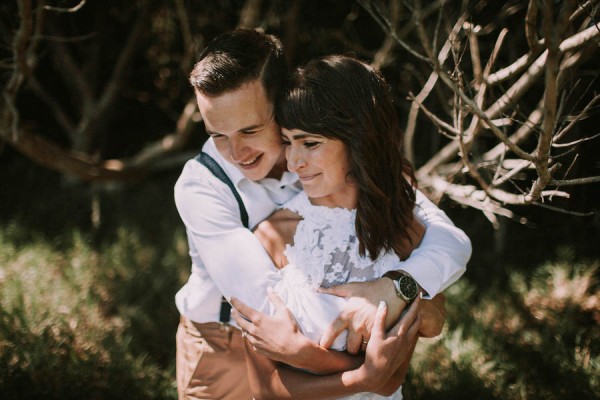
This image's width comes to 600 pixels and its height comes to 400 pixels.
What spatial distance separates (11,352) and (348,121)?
2.41 meters

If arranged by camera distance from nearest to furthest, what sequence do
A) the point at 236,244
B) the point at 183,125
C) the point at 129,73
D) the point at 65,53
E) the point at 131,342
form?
the point at 236,244, the point at 131,342, the point at 183,125, the point at 65,53, the point at 129,73

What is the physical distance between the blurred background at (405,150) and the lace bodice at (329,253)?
0.58 metres

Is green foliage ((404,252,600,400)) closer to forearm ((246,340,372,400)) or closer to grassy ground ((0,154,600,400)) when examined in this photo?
grassy ground ((0,154,600,400))

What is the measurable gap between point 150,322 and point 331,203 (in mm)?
2157

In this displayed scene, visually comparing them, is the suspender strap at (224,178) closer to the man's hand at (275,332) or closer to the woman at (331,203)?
the woman at (331,203)

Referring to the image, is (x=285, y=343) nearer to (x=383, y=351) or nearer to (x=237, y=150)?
(x=383, y=351)

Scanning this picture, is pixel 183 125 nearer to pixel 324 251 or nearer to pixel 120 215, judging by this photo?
pixel 120 215

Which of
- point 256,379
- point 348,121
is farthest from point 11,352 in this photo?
point 348,121

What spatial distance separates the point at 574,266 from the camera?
152 inches

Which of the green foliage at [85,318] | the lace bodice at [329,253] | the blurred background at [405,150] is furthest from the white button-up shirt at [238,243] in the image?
the green foliage at [85,318]

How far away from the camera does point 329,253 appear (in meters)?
1.96

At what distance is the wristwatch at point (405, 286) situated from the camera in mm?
1876

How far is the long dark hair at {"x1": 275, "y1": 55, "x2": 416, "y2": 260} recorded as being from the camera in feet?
6.34

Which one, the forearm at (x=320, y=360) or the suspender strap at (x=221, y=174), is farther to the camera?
the suspender strap at (x=221, y=174)
